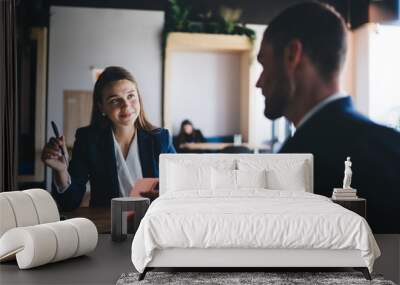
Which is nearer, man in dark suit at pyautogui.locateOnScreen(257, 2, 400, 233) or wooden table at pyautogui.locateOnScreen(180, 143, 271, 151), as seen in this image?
man in dark suit at pyautogui.locateOnScreen(257, 2, 400, 233)

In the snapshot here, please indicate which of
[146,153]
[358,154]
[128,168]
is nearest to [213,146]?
[146,153]

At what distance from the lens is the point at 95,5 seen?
670 cm

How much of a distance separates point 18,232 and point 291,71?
3.67 metres

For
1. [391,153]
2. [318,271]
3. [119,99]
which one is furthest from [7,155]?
[391,153]

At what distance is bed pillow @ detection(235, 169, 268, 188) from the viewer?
5.91m

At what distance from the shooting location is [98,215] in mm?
6703

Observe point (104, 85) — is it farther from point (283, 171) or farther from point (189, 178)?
point (283, 171)

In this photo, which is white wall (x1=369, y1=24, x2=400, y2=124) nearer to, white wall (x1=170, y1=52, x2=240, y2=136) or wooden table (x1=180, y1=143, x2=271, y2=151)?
wooden table (x1=180, y1=143, x2=271, y2=151)

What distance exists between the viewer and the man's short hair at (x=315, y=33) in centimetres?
669

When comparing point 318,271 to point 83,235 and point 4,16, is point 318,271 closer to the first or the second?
point 83,235

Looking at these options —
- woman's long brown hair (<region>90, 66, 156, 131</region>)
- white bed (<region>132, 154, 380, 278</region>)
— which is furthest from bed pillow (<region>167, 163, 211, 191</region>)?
white bed (<region>132, 154, 380, 278</region>)

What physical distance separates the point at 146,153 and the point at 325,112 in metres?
2.20

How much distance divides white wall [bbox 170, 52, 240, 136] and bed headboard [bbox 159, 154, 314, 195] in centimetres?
39

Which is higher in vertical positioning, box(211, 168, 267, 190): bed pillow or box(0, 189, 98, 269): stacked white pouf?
box(211, 168, 267, 190): bed pillow
